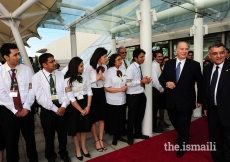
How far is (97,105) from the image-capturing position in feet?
9.96

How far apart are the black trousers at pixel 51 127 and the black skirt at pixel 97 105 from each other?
1.58 feet

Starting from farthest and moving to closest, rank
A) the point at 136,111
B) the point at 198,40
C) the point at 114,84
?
the point at 198,40, the point at 136,111, the point at 114,84

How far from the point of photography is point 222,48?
2193 millimetres

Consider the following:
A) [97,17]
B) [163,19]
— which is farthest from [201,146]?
[97,17]

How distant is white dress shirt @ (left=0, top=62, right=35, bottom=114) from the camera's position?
91.7 inches

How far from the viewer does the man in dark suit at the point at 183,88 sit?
8.48 feet

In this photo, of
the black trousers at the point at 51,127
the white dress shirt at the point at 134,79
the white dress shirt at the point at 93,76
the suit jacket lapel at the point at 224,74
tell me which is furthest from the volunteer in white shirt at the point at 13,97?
the suit jacket lapel at the point at 224,74

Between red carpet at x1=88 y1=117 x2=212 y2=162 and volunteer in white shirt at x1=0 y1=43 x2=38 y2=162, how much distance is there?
3.85ft

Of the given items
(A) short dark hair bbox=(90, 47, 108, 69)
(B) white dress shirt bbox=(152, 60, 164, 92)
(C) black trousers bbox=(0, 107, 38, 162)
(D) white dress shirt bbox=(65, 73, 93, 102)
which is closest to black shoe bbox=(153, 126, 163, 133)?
(B) white dress shirt bbox=(152, 60, 164, 92)

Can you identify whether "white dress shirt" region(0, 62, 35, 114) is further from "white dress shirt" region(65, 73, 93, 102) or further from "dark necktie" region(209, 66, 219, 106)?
"dark necktie" region(209, 66, 219, 106)

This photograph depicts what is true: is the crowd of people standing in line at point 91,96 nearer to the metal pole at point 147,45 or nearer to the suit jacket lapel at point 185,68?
the suit jacket lapel at point 185,68

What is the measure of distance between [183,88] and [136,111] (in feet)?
3.46

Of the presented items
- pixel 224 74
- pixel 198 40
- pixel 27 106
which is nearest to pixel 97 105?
pixel 27 106

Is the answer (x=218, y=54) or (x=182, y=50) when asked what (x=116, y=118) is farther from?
(x=218, y=54)
